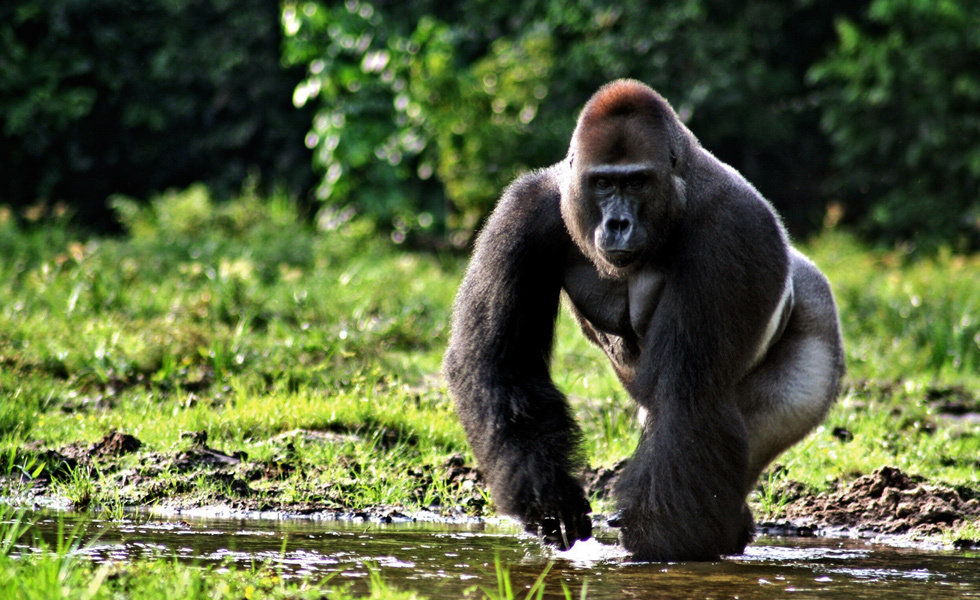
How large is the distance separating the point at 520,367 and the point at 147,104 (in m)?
10.7

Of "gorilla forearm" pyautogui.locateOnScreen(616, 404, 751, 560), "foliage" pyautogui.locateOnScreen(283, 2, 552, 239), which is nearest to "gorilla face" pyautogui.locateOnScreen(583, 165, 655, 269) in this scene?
"gorilla forearm" pyautogui.locateOnScreen(616, 404, 751, 560)

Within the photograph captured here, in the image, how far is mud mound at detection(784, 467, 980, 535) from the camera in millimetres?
4055

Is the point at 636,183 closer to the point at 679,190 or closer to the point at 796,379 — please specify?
the point at 679,190

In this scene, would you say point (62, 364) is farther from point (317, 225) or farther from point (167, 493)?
point (317, 225)

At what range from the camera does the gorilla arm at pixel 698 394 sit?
338cm

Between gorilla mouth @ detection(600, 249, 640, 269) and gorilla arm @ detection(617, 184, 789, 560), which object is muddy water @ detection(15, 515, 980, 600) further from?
gorilla mouth @ detection(600, 249, 640, 269)

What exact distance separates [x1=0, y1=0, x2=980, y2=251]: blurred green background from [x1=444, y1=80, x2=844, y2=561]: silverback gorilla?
703 centimetres

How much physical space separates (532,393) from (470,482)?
797 millimetres

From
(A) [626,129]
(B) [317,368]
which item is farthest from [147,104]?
(A) [626,129]

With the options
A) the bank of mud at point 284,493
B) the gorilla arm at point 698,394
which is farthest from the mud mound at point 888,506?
the gorilla arm at point 698,394

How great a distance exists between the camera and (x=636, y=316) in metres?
3.74

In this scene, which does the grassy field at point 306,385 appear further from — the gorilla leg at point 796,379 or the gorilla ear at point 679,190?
the gorilla ear at point 679,190

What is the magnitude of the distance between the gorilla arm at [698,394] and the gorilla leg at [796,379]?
0.54m

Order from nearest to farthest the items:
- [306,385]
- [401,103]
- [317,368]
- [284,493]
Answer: [284,493] < [306,385] < [317,368] < [401,103]
